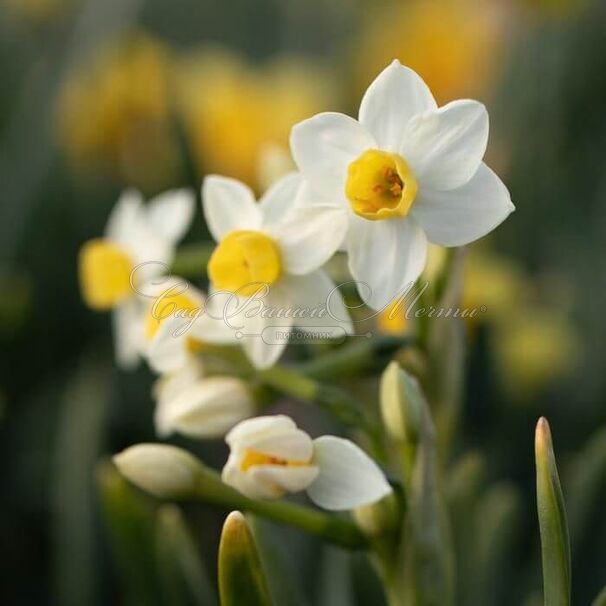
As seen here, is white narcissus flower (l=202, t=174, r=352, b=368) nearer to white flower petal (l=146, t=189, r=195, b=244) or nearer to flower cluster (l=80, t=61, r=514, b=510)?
flower cluster (l=80, t=61, r=514, b=510)

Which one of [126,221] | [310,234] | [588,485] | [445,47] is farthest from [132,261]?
[445,47]

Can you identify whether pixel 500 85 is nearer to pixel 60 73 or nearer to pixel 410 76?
pixel 60 73

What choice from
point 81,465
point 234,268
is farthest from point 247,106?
point 234,268

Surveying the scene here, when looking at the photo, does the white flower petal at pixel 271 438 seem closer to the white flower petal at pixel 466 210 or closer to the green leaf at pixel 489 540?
the white flower petal at pixel 466 210

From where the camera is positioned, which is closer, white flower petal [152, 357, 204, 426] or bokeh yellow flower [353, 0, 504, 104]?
white flower petal [152, 357, 204, 426]

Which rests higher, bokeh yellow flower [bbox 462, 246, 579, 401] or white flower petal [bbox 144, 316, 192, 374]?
white flower petal [bbox 144, 316, 192, 374]

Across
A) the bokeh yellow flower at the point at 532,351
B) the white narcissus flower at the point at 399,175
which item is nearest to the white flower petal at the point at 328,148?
the white narcissus flower at the point at 399,175

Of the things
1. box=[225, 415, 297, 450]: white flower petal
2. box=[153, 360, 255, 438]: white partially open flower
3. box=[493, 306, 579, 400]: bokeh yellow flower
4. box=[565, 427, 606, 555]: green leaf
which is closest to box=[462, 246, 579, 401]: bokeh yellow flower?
box=[493, 306, 579, 400]: bokeh yellow flower
